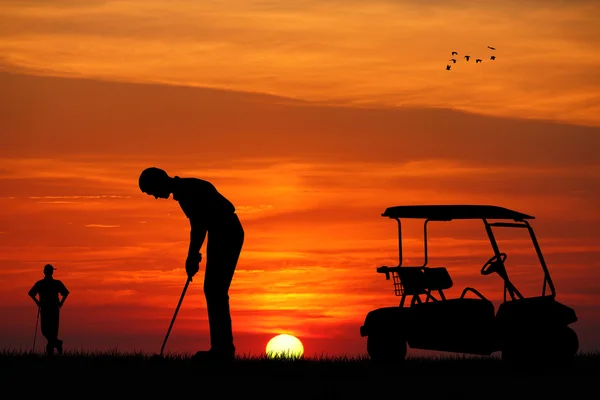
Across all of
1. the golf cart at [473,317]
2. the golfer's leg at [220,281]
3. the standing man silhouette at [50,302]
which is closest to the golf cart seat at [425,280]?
the golf cart at [473,317]

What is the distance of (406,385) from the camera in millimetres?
13469

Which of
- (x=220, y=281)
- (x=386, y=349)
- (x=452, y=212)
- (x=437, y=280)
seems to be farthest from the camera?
(x=386, y=349)

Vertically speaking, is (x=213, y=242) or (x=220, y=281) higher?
(x=213, y=242)

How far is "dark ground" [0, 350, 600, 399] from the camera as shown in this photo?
12625 mm

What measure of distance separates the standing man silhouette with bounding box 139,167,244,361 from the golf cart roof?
2.54 metres

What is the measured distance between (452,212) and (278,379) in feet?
13.8

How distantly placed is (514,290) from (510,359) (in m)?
0.97

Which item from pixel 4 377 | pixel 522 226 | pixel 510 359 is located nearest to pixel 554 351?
pixel 510 359

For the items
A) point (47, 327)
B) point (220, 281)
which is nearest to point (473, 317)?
point (220, 281)

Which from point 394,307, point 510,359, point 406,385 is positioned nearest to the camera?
point 406,385

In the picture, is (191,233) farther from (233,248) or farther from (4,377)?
(4,377)

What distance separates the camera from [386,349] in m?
17.8

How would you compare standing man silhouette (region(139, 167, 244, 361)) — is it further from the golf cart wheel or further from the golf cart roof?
the golf cart wheel

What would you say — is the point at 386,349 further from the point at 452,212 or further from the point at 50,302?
the point at 50,302
